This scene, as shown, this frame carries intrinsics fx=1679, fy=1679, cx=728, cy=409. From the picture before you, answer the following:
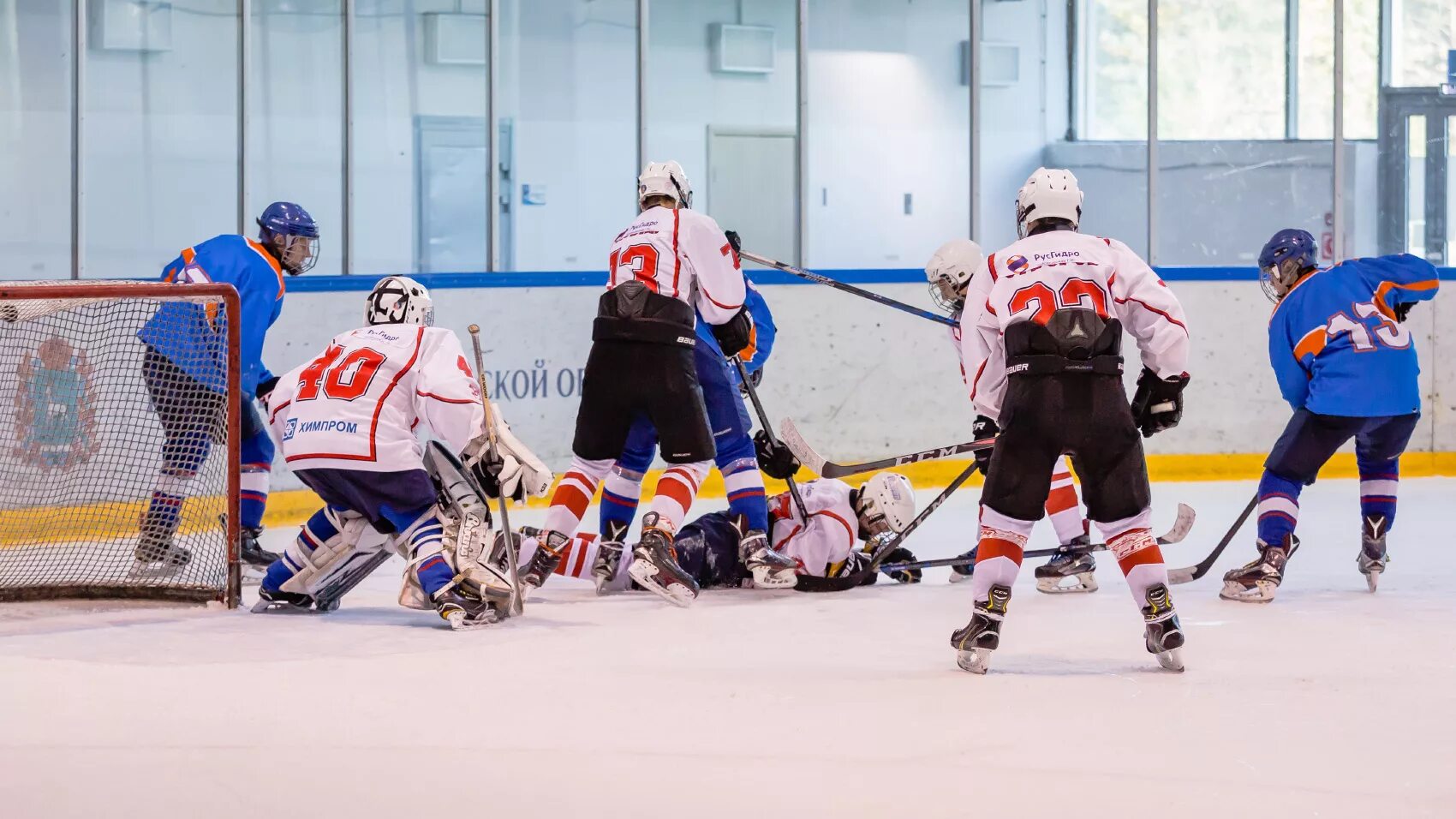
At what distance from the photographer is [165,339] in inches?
188

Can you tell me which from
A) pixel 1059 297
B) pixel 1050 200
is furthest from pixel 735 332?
pixel 1059 297

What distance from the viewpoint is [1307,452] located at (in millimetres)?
4438

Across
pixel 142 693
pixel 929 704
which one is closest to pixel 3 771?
pixel 142 693

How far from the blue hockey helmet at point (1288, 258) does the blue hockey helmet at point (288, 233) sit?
273 cm

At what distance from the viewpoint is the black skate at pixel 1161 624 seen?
335 cm

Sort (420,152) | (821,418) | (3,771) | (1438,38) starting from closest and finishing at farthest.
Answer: (3,771) < (821,418) < (420,152) < (1438,38)

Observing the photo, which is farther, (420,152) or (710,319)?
(420,152)

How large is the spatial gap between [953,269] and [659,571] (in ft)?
3.87

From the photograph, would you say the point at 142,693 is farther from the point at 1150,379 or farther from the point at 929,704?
the point at 1150,379

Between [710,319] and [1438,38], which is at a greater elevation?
[1438,38]

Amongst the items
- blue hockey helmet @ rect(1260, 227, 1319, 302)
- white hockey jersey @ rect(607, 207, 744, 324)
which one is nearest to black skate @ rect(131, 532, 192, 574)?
white hockey jersey @ rect(607, 207, 744, 324)

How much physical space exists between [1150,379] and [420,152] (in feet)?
17.6

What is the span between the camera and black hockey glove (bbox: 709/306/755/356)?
461 centimetres

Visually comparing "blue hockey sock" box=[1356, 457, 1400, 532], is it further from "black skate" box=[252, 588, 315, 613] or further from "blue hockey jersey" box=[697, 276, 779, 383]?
"black skate" box=[252, 588, 315, 613]
